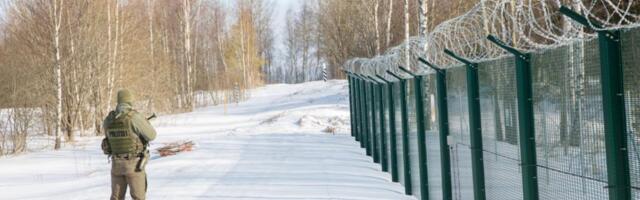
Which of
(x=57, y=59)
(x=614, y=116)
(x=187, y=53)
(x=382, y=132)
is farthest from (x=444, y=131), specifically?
(x=187, y=53)

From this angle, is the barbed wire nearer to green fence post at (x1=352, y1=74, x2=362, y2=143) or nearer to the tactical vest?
green fence post at (x1=352, y1=74, x2=362, y2=143)

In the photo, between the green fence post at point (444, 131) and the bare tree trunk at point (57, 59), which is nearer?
the green fence post at point (444, 131)

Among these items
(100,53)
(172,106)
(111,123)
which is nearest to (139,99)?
(100,53)

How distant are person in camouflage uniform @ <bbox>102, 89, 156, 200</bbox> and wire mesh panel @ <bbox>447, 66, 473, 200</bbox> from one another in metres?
3.07

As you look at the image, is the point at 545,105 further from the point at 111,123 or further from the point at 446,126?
the point at 111,123

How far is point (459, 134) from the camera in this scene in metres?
6.66

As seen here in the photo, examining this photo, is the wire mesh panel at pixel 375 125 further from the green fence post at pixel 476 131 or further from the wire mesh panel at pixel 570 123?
the wire mesh panel at pixel 570 123

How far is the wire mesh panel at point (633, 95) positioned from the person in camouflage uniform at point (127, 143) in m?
5.33

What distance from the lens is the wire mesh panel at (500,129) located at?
16.5ft

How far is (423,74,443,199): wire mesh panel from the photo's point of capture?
7.58m

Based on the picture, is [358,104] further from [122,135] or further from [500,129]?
[500,129]

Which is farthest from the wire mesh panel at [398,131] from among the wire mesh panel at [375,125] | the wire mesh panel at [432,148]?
the wire mesh panel at [375,125]

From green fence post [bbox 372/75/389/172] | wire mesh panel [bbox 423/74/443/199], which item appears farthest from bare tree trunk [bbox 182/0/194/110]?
wire mesh panel [bbox 423/74/443/199]

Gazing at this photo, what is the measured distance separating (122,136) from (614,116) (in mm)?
5467
